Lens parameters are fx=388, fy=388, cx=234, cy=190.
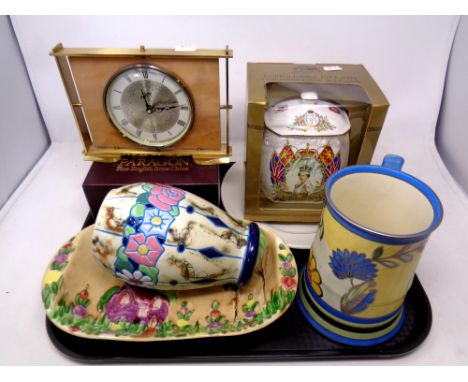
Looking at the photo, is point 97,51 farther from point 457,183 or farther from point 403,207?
point 457,183

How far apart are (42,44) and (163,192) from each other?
56cm

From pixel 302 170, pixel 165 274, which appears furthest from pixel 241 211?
pixel 165 274

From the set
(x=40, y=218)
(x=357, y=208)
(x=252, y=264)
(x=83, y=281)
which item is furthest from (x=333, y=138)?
(x=40, y=218)

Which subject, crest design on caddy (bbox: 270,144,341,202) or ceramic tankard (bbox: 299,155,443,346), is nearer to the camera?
ceramic tankard (bbox: 299,155,443,346)

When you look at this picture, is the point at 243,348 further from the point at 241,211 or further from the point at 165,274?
the point at 241,211

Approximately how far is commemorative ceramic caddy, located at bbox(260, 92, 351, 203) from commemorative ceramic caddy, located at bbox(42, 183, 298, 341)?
12 cm

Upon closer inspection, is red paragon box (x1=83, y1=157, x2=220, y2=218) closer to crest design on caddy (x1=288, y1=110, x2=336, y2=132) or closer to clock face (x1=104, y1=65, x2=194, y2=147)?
clock face (x1=104, y1=65, x2=194, y2=147)

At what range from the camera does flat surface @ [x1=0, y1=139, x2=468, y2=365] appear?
57 centimetres

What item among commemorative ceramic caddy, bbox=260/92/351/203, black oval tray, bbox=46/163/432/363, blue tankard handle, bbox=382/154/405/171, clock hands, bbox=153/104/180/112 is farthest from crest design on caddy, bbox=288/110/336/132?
black oval tray, bbox=46/163/432/363

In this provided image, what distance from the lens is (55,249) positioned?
73 cm

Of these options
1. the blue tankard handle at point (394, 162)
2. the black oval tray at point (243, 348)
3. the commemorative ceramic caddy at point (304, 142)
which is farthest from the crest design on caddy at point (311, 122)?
the black oval tray at point (243, 348)

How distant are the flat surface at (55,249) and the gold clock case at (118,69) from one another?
0.17 m

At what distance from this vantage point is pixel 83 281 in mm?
619

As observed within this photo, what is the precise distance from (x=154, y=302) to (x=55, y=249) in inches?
9.8
